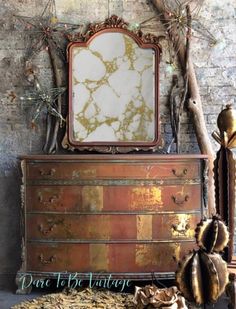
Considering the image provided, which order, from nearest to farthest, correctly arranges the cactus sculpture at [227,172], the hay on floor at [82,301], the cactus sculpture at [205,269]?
the cactus sculpture at [205,269] → the cactus sculpture at [227,172] → the hay on floor at [82,301]

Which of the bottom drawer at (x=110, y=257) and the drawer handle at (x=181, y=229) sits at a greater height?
the drawer handle at (x=181, y=229)

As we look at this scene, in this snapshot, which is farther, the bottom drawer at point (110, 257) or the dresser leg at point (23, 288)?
the dresser leg at point (23, 288)

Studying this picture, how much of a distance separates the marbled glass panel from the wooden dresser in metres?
0.60

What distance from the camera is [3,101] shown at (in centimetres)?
439

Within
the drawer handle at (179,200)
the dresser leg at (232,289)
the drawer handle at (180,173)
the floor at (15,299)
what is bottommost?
the floor at (15,299)

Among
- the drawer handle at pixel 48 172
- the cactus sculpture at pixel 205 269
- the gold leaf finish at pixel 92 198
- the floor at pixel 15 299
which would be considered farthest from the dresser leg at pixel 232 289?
the drawer handle at pixel 48 172

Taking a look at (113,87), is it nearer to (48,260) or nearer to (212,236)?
(48,260)

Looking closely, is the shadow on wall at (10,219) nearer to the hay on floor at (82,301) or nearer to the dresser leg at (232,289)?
the hay on floor at (82,301)

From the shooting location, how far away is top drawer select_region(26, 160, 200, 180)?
371cm

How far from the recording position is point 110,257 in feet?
12.2

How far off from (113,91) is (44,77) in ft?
2.16

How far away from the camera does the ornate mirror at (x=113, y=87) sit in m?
4.28

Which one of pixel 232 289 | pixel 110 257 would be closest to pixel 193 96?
pixel 110 257

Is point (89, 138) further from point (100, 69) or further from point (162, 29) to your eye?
point (162, 29)
